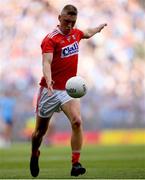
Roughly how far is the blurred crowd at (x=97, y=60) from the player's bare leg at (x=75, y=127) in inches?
777

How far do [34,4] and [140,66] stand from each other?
7765mm

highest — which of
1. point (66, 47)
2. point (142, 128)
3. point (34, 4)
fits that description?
point (34, 4)

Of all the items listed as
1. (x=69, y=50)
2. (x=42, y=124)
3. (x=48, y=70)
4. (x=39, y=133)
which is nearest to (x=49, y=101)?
(x=42, y=124)

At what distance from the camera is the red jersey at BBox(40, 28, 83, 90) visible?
9602mm

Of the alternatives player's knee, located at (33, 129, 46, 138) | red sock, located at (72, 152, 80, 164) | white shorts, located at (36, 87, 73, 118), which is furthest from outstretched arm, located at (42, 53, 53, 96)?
red sock, located at (72, 152, 80, 164)

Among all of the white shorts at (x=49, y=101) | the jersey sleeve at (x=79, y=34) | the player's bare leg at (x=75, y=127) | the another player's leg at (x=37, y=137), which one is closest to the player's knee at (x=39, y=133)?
the another player's leg at (x=37, y=137)

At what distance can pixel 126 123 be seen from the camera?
3044 cm

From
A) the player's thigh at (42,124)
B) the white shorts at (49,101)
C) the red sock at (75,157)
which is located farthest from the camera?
the player's thigh at (42,124)

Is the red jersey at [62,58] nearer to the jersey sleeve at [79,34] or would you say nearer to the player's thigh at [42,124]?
the jersey sleeve at [79,34]

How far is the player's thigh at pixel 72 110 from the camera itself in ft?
31.2

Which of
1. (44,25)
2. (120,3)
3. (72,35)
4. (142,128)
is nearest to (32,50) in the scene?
(44,25)

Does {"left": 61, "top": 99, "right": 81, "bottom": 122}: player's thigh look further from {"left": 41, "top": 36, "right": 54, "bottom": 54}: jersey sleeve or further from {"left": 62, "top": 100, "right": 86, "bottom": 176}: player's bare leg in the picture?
{"left": 41, "top": 36, "right": 54, "bottom": 54}: jersey sleeve

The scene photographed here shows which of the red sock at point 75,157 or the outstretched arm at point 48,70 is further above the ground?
the outstretched arm at point 48,70

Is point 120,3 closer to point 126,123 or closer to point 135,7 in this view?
point 135,7
